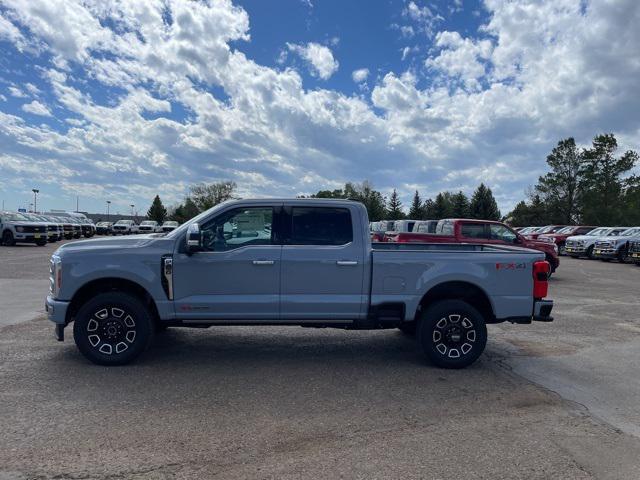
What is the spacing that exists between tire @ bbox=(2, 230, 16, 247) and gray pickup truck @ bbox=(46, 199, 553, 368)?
24.8 metres

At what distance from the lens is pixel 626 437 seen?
13.3 feet

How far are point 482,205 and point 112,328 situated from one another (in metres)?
69.7

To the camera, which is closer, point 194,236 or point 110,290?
point 194,236

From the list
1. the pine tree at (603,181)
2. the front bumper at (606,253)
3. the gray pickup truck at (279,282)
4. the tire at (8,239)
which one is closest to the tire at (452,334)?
the gray pickup truck at (279,282)

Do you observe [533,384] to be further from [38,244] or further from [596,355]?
[38,244]

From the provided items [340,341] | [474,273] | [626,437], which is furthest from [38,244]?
[626,437]

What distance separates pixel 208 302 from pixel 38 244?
26696 millimetres

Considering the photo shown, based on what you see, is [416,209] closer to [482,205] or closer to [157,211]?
[482,205]

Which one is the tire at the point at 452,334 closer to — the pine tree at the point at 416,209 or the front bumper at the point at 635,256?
the front bumper at the point at 635,256

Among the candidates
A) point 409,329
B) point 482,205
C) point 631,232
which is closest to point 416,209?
point 482,205

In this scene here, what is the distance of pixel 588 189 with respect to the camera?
58.2 m

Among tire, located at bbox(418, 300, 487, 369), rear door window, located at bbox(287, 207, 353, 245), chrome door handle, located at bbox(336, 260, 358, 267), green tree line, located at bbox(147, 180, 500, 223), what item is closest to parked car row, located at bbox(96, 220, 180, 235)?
green tree line, located at bbox(147, 180, 500, 223)

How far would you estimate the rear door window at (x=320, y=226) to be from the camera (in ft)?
19.3

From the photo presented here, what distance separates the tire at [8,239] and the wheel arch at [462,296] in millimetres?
27276
